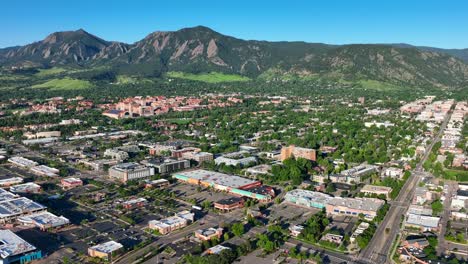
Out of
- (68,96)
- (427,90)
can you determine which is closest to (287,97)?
(427,90)

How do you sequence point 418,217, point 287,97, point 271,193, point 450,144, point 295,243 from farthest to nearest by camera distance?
1. point 287,97
2. point 450,144
3. point 271,193
4. point 418,217
5. point 295,243

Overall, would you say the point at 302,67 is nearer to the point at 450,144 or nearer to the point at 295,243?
the point at 450,144

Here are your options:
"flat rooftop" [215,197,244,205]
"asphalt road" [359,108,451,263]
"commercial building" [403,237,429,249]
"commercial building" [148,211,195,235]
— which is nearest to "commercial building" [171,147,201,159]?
"flat rooftop" [215,197,244,205]

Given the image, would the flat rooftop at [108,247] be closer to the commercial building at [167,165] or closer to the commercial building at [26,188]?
the commercial building at [26,188]

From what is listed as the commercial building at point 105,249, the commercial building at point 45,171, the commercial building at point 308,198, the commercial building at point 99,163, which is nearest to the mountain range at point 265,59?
the commercial building at point 99,163

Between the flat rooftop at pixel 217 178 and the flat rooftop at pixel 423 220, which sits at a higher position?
the flat rooftop at pixel 423 220

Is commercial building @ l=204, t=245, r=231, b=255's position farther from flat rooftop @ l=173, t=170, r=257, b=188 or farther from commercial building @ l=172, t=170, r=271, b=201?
flat rooftop @ l=173, t=170, r=257, b=188

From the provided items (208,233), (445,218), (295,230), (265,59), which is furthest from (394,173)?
(265,59)
